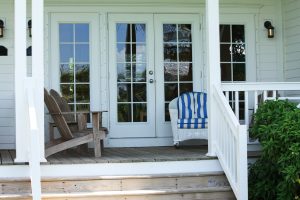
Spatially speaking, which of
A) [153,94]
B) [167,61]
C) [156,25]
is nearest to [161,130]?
[153,94]

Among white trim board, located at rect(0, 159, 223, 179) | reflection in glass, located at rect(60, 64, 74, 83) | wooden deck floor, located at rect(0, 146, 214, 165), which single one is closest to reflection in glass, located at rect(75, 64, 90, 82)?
reflection in glass, located at rect(60, 64, 74, 83)

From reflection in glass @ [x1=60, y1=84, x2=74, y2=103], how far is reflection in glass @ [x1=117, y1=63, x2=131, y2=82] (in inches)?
27.3

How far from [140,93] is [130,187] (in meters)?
2.23

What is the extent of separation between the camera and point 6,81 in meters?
6.64

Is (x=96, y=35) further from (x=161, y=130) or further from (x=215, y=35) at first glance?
(x=215, y=35)

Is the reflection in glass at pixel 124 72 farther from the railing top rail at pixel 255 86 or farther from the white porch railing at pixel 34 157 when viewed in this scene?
the white porch railing at pixel 34 157

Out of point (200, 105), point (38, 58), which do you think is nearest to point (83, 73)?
point (200, 105)

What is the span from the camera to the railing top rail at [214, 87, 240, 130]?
472cm

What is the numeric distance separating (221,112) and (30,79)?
2029 millimetres

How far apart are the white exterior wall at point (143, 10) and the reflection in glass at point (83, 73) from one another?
0.21 m

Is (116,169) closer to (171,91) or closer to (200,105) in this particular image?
(200,105)

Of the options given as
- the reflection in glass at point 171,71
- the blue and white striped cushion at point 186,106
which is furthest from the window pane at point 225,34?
the blue and white striped cushion at point 186,106

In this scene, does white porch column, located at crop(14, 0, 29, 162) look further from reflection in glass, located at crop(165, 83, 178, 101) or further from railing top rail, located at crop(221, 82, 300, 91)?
reflection in glass, located at crop(165, 83, 178, 101)

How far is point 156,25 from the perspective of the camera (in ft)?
22.7
